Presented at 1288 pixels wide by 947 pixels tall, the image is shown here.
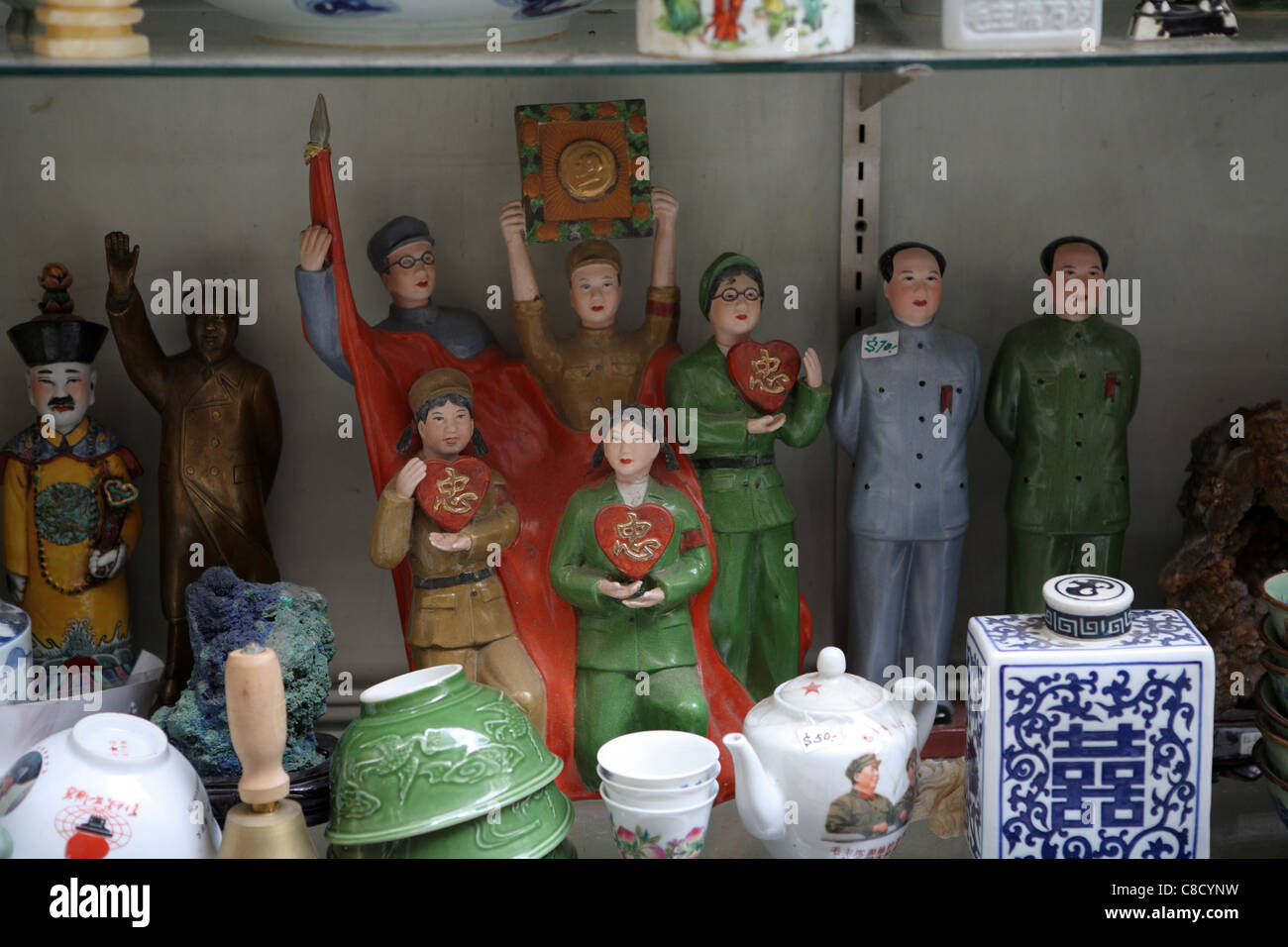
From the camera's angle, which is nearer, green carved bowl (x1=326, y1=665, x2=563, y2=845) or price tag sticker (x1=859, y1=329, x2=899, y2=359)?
green carved bowl (x1=326, y1=665, x2=563, y2=845)

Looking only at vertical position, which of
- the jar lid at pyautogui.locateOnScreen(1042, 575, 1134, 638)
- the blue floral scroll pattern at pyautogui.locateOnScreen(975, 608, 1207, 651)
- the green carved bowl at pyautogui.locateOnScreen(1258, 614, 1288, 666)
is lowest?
the green carved bowl at pyautogui.locateOnScreen(1258, 614, 1288, 666)

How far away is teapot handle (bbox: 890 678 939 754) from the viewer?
127 centimetres

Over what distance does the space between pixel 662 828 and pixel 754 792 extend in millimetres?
77

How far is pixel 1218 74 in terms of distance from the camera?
1572 mm

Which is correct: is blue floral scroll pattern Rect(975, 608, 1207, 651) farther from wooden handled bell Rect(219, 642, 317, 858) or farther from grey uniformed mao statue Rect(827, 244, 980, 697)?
wooden handled bell Rect(219, 642, 317, 858)

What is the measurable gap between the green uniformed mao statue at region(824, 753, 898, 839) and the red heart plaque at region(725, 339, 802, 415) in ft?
1.23

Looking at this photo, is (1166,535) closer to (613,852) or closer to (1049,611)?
(1049,611)

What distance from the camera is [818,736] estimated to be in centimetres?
122

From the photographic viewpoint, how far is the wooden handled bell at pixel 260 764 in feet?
3.66

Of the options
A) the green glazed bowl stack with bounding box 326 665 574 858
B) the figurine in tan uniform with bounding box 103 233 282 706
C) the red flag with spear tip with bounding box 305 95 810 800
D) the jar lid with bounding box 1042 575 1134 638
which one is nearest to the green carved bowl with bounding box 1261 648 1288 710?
the jar lid with bounding box 1042 575 1134 638

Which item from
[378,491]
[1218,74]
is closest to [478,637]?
[378,491]

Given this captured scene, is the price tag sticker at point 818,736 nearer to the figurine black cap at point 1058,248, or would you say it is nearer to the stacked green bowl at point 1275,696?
the stacked green bowl at point 1275,696

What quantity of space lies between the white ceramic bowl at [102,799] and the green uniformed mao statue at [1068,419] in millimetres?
820
